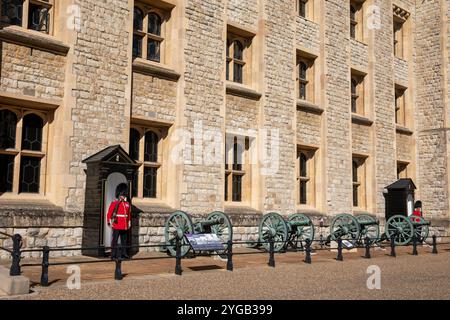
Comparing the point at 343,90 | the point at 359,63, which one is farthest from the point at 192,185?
the point at 359,63

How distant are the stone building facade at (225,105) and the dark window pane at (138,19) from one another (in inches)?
1.7

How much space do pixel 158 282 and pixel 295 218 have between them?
8647 millimetres

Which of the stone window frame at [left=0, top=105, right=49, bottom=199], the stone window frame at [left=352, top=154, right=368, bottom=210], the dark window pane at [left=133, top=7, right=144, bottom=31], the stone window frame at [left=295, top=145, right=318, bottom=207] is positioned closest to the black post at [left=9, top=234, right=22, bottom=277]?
the stone window frame at [left=0, top=105, right=49, bottom=199]

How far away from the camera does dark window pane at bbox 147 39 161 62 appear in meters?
15.0

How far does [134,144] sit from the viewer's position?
14.3m

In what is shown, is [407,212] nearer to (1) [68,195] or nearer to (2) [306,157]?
(2) [306,157]

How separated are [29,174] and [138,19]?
5.45 metres

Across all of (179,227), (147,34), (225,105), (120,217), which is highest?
(147,34)

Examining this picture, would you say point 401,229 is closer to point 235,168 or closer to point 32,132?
point 235,168

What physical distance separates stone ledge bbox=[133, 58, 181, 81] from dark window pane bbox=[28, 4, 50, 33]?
2.46 meters

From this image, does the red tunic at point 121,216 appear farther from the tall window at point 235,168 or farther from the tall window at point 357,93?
the tall window at point 357,93

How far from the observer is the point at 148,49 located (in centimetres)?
1497

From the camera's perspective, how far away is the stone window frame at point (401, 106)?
25016 mm

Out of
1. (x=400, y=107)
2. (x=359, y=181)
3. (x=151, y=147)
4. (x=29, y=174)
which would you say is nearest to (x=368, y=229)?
(x=359, y=181)
